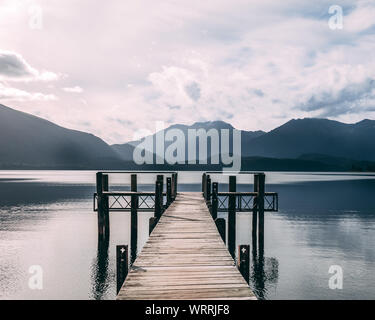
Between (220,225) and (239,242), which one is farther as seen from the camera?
(239,242)

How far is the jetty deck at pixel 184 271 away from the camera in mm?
6559

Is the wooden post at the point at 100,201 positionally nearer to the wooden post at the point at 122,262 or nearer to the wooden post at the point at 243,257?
the wooden post at the point at 122,262

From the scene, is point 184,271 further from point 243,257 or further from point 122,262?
point 122,262

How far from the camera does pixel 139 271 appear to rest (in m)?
7.99

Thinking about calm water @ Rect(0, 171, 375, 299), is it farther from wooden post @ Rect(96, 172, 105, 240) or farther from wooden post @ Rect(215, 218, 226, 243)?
wooden post @ Rect(215, 218, 226, 243)

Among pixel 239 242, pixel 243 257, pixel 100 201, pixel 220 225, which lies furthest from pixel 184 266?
pixel 239 242

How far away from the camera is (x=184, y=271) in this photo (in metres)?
7.95

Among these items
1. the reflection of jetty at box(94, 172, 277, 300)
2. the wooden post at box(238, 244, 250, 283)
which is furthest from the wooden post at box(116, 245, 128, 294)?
the wooden post at box(238, 244, 250, 283)

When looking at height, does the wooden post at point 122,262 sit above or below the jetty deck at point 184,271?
below

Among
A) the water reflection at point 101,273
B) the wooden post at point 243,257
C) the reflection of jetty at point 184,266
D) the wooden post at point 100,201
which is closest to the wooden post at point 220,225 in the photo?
the reflection of jetty at point 184,266

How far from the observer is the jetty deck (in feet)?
21.5
